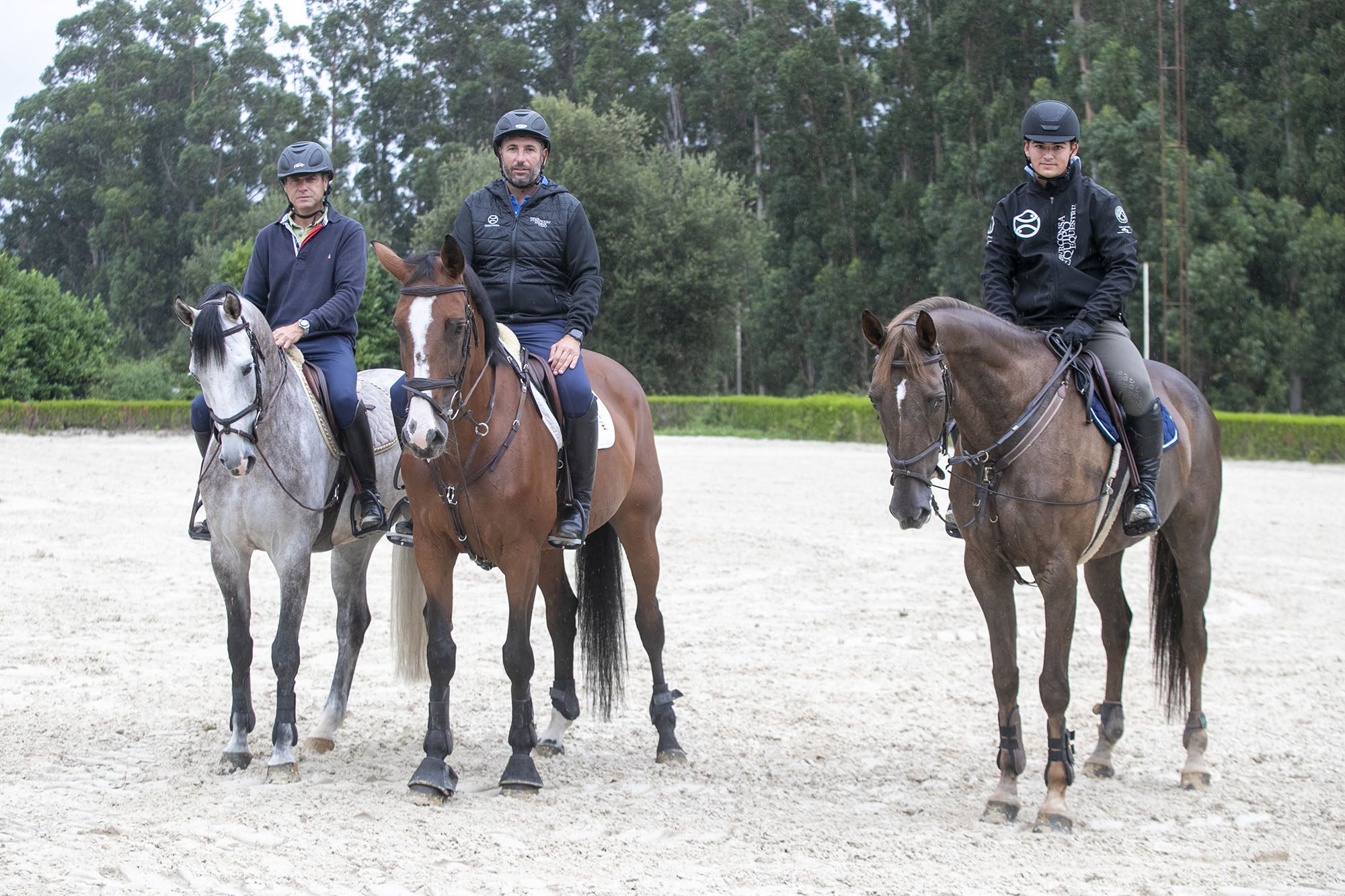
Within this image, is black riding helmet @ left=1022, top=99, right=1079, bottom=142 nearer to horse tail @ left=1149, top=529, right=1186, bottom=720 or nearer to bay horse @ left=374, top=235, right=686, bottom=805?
horse tail @ left=1149, top=529, right=1186, bottom=720

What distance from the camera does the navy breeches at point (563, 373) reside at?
5871mm

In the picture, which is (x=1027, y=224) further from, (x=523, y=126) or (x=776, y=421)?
(x=776, y=421)

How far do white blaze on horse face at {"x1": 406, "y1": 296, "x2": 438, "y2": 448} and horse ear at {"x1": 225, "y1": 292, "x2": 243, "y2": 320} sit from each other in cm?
97

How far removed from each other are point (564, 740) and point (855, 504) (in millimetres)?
11225

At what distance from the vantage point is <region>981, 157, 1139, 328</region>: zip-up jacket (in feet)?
18.4

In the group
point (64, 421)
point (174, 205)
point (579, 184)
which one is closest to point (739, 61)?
point (579, 184)

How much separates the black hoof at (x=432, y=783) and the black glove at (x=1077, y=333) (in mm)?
3232

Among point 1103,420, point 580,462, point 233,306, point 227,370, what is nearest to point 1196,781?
point 1103,420

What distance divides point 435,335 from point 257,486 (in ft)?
4.57

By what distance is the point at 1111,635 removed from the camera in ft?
21.3

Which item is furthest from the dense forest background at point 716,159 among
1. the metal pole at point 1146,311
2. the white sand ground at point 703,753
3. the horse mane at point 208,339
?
the horse mane at point 208,339

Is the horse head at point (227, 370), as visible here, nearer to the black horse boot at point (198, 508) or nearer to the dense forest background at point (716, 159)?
the black horse boot at point (198, 508)

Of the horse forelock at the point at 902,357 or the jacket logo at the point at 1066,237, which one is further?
the jacket logo at the point at 1066,237

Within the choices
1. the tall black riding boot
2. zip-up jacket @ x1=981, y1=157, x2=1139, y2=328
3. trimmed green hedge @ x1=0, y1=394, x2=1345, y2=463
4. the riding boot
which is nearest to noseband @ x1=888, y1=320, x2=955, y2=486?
zip-up jacket @ x1=981, y1=157, x2=1139, y2=328
